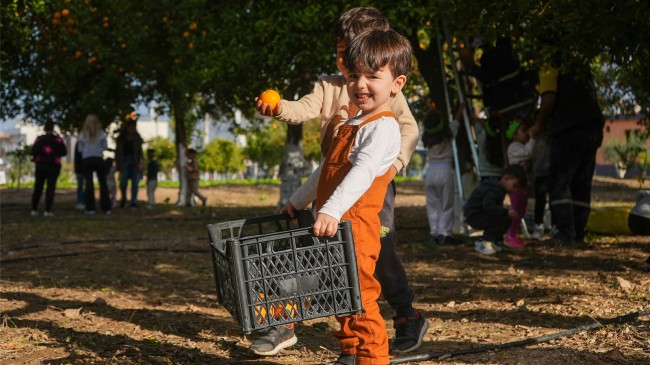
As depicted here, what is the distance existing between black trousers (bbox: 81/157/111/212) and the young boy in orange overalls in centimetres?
1354

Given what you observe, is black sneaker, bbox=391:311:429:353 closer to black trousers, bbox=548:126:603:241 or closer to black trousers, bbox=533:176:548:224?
black trousers, bbox=548:126:603:241

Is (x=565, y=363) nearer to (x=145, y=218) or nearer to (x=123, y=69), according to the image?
(x=145, y=218)

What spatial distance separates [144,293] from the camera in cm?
703

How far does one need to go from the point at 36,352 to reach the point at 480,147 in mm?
6669

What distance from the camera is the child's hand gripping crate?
121 inches

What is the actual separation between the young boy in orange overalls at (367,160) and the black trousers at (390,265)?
536 millimetres

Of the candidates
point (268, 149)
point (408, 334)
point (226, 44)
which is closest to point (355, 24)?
point (408, 334)

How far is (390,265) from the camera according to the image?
171 inches

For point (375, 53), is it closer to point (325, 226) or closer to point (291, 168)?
point (325, 226)

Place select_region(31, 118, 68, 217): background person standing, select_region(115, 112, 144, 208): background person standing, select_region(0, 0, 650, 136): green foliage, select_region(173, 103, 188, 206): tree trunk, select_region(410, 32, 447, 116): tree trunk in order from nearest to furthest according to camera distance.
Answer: select_region(0, 0, 650, 136): green foliage, select_region(410, 32, 447, 116): tree trunk, select_region(31, 118, 68, 217): background person standing, select_region(115, 112, 144, 208): background person standing, select_region(173, 103, 188, 206): tree trunk

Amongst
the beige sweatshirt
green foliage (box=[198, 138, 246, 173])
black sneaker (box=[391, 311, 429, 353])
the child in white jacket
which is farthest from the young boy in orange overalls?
green foliage (box=[198, 138, 246, 173])

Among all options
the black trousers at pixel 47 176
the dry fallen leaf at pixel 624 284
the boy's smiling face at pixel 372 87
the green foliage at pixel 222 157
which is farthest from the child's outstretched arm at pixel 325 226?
the green foliage at pixel 222 157

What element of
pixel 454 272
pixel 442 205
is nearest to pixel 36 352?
pixel 454 272

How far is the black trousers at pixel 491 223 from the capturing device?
9.02 metres
